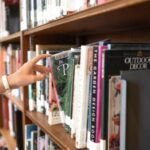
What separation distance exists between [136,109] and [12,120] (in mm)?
1526

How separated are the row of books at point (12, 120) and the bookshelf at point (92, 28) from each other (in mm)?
169

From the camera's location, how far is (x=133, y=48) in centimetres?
66

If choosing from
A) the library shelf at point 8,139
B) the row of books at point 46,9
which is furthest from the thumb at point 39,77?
the library shelf at point 8,139

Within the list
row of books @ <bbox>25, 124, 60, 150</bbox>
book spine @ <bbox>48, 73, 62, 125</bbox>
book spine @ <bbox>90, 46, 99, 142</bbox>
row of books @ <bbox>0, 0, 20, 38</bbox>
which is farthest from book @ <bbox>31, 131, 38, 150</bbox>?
row of books @ <bbox>0, 0, 20, 38</bbox>

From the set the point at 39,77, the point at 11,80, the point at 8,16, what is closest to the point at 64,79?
the point at 39,77

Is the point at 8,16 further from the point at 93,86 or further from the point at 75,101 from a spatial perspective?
the point at 93,86

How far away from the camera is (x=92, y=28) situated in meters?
1.01

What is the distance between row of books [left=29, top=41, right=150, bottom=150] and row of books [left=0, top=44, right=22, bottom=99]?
2.26ft

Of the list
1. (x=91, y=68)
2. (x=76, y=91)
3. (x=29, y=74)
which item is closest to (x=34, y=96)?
(x=29, y=74)

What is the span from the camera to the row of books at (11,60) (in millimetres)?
1700

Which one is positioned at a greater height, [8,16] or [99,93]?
[8,16]

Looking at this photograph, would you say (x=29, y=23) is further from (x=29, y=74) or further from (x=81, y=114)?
(x=81, y=114)

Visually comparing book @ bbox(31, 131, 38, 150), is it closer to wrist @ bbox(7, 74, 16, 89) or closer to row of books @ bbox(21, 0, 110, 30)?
wrist @ bbox(7, 74, 16, 89)

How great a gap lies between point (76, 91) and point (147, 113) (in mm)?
290
